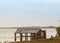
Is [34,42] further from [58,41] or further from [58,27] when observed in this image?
[58,27]

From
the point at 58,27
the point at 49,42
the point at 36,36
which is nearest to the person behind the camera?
the point at 49,42

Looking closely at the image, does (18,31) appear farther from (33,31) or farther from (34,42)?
(34,42)

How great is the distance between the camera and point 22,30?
3688 centimetres

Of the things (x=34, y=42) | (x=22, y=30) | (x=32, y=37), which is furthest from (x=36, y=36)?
(x=34, y=42)

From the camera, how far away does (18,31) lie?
36.9 m

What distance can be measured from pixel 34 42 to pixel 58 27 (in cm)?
1061

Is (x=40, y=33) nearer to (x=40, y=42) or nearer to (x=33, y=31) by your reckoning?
(x=33, y=31)

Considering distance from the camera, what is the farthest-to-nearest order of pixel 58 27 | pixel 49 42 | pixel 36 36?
pixel 58 27 < pixel 36 36 < pixel 49 42

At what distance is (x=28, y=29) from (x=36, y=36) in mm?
2365

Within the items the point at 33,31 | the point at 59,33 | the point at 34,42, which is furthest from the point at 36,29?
the point at 34,42

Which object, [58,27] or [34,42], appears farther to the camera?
[58,27]

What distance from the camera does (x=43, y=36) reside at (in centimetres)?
3547

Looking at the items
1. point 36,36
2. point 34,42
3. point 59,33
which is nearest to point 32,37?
point 36,36

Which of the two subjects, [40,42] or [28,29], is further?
[28,29]
